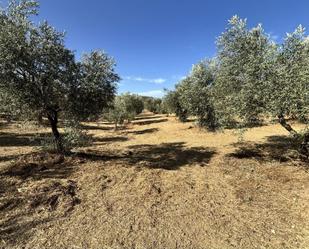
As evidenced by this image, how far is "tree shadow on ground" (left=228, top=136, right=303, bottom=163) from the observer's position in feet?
47.2

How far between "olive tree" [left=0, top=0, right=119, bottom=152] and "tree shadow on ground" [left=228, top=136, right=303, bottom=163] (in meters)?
9.09

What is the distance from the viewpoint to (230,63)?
42.1 ft

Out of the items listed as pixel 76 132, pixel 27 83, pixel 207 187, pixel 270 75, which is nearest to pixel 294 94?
pixel 270 75

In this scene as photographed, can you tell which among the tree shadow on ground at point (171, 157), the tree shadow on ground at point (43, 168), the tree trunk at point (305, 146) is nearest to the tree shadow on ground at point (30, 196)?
the tree shadow on ground at point (43, 168)

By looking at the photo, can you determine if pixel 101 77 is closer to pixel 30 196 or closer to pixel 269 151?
pixel 30 196

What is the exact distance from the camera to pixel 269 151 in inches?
640

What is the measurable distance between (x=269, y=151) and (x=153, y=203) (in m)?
10.7

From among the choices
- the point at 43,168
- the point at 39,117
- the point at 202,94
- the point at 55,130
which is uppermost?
the point at 202,94

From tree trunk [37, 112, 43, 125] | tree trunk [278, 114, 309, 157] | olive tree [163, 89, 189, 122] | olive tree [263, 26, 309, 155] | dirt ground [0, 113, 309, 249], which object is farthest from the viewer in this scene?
olive tree [163, 89, 189, 122]

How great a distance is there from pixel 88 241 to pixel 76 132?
7854 mm

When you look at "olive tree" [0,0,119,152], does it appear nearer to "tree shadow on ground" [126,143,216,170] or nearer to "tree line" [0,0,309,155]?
"tree line" [0,0,309,155]

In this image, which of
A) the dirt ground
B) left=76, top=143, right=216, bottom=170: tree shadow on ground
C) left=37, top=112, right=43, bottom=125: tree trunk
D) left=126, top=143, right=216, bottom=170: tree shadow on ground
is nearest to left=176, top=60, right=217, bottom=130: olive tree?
left=126, top=143, right=216, bottom=170: tree shadow on ground

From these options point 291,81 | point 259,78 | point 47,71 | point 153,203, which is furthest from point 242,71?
point 47,71

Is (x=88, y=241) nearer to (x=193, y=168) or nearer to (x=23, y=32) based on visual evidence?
(x=193, y=168)
